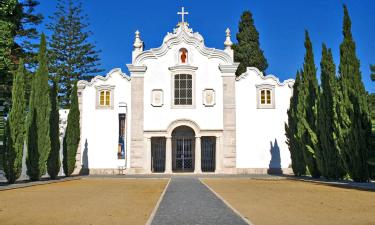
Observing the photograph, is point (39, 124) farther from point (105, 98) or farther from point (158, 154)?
point (158, 154)

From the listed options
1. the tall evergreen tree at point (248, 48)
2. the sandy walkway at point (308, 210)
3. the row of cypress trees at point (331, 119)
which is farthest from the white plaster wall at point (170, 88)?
the sandy walkway at point (308, 210)

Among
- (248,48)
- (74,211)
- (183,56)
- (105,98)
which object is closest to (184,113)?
(183,56)

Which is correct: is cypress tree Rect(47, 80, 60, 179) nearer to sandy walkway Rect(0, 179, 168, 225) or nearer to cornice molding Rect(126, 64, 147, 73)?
cornice molding Rect(126, 64, 147, 73)

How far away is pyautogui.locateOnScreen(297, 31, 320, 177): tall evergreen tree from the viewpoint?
23.8m

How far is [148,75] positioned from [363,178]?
56.4ft

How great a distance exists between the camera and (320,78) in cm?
2283

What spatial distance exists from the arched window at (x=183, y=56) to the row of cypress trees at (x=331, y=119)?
28.3 ft

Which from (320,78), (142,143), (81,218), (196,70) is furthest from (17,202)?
(196,70)

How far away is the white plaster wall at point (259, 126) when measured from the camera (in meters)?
30.8

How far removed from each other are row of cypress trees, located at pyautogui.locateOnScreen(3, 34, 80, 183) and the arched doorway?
795 centimetres

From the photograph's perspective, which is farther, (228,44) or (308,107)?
(228,44)

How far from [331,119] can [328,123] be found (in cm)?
25

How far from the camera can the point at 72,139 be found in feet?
94.0

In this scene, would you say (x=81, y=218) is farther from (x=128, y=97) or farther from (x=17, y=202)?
(x=128, y=97)
